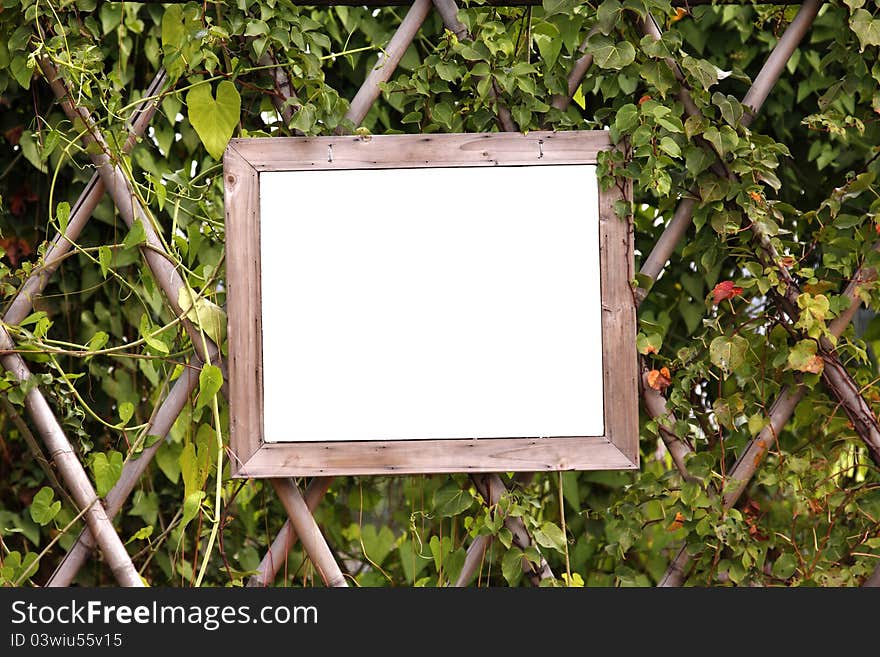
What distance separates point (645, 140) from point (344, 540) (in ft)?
3.61

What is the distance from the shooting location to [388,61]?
1426 mm

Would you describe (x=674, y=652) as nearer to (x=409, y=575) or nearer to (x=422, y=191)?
(x=409, y=575)

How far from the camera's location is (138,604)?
1.36 metres

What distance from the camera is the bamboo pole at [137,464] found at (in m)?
1.44

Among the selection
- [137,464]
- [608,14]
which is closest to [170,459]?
[137,464]

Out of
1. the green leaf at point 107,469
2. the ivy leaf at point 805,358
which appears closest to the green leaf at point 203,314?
the green leaf at point 107,469

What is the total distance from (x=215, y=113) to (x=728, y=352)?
3.08ft

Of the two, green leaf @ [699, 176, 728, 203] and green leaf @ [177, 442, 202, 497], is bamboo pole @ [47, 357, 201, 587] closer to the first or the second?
green leaf @ [177, 442, 202, 497]

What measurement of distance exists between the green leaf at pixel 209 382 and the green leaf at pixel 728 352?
81 cm

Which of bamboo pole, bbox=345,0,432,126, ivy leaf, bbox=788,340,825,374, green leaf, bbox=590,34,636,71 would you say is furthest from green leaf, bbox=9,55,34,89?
ivy leaf, bbox=788,340,825,374

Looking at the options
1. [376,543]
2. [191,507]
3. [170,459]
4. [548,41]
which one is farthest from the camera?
[376,543]

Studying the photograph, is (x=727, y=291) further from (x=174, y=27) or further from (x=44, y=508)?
(x=44, y=508)

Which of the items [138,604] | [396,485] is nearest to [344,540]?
[396,485]

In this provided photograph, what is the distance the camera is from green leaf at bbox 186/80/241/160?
4.54 ft
